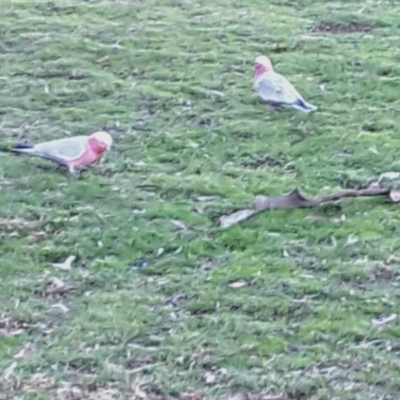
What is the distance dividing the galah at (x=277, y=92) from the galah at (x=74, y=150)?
1.15 metres

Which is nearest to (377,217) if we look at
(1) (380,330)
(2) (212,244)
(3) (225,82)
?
(2) (212,244)

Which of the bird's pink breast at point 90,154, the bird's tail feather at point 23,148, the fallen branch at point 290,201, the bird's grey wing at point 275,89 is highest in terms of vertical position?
the fallen branch at point 290,201

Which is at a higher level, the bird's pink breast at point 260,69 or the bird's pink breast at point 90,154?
the bird's pink breast at point 90,154

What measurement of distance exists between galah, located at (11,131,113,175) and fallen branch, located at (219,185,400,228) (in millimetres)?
776

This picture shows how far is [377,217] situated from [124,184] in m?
1.10

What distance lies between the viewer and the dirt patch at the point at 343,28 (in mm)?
7613

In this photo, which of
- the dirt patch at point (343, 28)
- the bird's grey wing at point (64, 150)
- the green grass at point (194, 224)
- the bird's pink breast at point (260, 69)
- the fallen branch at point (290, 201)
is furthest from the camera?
the dirt patch at point (343, 28)

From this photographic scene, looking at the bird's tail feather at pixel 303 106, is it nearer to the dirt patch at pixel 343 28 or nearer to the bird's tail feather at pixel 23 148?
the bird's tail feather at pixel 23 148

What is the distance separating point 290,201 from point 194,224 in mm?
415

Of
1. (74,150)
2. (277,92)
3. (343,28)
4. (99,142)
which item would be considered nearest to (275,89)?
(277,92)

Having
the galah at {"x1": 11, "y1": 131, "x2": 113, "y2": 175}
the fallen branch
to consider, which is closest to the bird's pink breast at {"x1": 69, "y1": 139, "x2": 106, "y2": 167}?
the galah at {"x1": 11, "y1": 131, "x2": 113, "y2": 175}

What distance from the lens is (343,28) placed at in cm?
772

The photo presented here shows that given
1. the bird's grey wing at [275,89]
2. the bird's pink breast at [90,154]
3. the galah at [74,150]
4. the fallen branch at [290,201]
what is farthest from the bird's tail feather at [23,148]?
the bird's grey wing at [275,89]

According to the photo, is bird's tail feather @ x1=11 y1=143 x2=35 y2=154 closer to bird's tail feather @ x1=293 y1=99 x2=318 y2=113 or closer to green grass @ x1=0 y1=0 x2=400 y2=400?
green grass @ x1=0 y1=0 x2=400 y2=400
